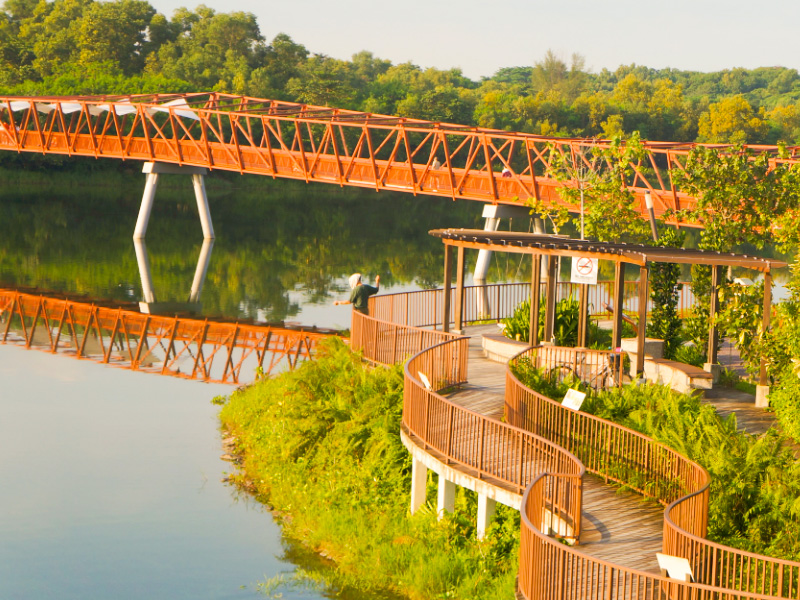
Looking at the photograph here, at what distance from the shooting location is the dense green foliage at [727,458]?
13617mm

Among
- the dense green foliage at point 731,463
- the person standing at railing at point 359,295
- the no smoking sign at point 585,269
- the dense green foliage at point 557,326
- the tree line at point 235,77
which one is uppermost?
the tree line at point 235,77

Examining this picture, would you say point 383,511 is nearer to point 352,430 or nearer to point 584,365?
point 352,430

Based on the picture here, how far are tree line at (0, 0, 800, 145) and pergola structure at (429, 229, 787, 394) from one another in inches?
3205

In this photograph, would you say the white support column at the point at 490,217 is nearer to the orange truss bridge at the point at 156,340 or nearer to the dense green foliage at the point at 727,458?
the orange truss bridge at the point at 156,340

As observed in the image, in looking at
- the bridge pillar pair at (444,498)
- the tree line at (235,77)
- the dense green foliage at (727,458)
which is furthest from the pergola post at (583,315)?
the tree line at (235,77)

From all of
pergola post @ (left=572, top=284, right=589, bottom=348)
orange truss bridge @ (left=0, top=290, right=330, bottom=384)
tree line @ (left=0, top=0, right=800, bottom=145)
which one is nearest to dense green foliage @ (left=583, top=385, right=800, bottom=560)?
pergola post @ (left=572, top=284, right=589, bottom=348)

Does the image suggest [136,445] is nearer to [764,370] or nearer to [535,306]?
[535,306]

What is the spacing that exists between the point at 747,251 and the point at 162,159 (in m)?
35.7

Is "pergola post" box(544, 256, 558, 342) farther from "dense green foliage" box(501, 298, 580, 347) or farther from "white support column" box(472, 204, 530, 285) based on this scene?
"white support column" box(472, 204, 530, 285)

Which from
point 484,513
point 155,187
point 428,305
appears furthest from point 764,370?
point 155,187

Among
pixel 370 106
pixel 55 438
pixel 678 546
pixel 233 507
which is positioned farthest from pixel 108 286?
pixel 370 106

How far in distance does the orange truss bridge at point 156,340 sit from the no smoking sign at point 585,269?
8.76 metres

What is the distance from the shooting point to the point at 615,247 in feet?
70.3

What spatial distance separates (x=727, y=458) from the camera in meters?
14.8
